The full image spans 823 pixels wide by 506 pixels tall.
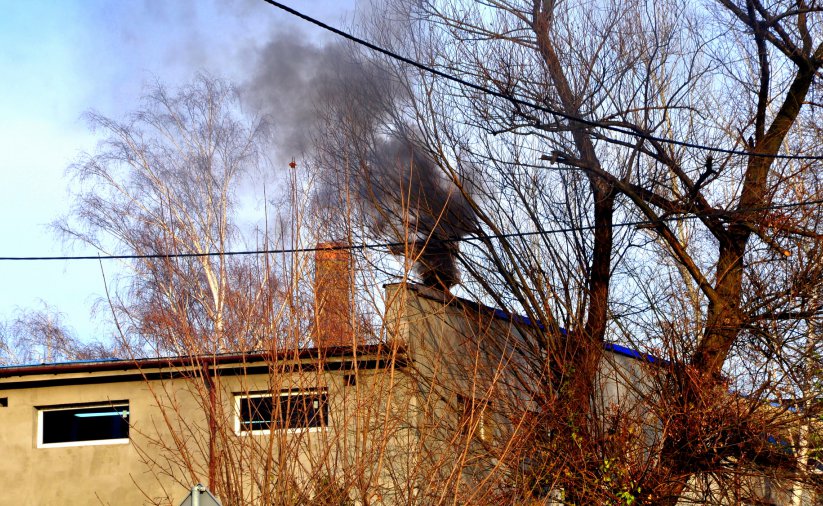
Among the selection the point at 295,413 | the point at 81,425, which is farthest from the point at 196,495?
the point at 81,425

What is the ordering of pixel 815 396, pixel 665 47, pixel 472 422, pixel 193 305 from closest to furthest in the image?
pixel 472 422 → pixel 815 396 → pixel 665 47 → pixel 193 305

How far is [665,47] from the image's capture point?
1302 centimetres

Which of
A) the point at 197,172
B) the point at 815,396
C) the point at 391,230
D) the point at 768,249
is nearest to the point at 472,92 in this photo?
the point at 391,230

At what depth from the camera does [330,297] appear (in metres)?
8.00

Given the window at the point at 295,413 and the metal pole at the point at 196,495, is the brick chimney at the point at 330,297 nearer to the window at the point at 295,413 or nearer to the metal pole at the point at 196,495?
the window at the point at 295,413

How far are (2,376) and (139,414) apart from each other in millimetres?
2039

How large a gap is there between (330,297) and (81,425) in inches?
297

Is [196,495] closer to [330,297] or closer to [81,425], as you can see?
[330,297]

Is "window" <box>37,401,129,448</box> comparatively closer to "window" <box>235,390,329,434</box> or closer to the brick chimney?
the brick chimney

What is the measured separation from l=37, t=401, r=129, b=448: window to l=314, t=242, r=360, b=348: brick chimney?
5.28m

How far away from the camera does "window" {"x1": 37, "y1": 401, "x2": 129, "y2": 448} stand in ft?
45.1

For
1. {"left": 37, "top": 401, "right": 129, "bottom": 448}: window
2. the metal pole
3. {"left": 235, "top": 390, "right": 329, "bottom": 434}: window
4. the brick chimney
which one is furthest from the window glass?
the metal pole

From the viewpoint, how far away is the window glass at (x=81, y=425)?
1377cm

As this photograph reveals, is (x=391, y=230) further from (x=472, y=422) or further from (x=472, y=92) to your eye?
(x=472, y=422)
